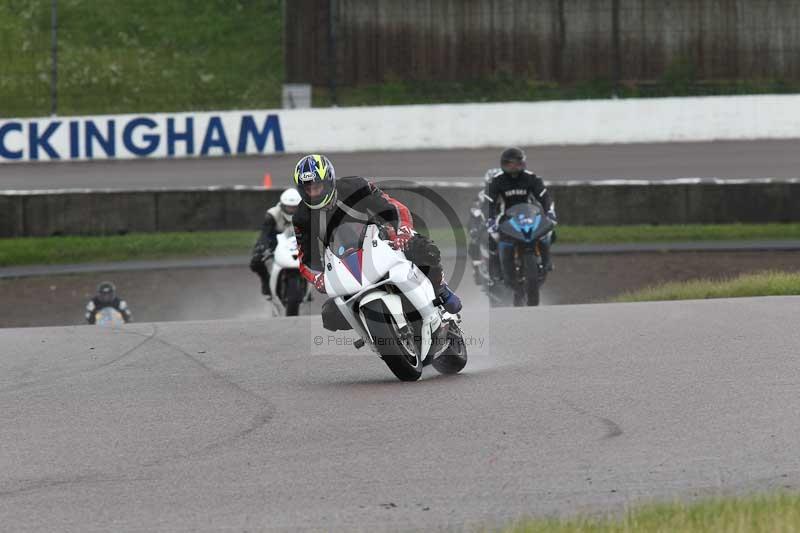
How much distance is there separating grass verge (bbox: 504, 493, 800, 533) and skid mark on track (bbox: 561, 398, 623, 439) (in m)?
1.32

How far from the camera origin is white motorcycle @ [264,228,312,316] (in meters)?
14.3

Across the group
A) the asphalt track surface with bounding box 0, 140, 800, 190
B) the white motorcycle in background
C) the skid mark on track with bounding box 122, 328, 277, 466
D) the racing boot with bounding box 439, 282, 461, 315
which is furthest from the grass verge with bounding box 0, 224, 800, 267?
the racing boot with bounding box 439, 282, 461, 315

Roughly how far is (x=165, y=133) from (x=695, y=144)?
427 inches

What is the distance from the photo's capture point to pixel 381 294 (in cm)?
786

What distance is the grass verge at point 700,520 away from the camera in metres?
4.96

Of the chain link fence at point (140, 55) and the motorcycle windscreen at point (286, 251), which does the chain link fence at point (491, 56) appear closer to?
the chain link fence at point (140, 55)

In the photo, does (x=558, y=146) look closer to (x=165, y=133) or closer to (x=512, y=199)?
(x=165, y=133)

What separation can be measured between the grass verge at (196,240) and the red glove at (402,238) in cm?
1523

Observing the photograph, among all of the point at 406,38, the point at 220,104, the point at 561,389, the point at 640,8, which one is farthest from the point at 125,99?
the point at 561,389

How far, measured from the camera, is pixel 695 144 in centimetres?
2878

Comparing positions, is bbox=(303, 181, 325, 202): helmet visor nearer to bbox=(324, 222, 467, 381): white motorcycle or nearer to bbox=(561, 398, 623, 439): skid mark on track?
bbox=(324, 222, 467, 381): white motorcycle

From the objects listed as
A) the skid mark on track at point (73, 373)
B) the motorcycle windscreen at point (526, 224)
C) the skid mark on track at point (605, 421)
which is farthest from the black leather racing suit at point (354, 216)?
the motorcycle windscreen at point (526, 224)
